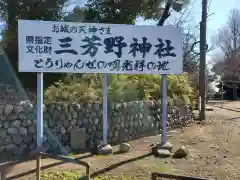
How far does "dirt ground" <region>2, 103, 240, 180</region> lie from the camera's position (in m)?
6.73

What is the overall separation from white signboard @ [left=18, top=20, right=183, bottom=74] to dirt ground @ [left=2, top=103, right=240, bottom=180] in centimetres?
205

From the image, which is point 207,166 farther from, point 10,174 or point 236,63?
point 236,63

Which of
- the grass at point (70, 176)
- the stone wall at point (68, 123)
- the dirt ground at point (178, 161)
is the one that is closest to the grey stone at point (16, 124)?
the stone wall at point (68, 123)

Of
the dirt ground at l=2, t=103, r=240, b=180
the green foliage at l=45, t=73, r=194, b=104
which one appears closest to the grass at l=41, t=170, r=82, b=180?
the dirt ground at l=2, t=103, r=240, b=180

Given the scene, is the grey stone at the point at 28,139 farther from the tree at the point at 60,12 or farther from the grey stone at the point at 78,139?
the tree at the point at 60,12

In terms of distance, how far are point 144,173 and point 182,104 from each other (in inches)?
262

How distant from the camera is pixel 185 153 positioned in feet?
26.2

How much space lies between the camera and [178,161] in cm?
764

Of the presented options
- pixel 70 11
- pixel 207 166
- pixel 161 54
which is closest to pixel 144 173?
pixel 207 166

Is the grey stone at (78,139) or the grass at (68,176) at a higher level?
the grey stone at (78,139)

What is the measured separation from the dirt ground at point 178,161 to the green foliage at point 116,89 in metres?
1.52

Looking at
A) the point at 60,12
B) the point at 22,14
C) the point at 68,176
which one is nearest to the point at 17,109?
the point at 68,176

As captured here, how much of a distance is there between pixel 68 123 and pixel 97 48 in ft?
6.76

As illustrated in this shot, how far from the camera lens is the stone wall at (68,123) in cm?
789
